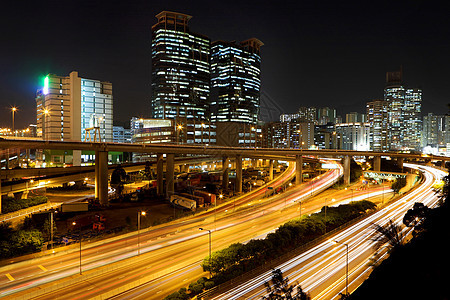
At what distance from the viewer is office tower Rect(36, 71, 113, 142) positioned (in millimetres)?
95750

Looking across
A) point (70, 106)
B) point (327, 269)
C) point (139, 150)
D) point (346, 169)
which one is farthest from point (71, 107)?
point (327, 269)

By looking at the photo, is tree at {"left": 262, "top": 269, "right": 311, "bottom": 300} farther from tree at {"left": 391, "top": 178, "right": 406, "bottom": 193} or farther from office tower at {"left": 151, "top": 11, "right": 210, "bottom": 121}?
office tower at {"left": 151, "top": 11, "right": 210, "bottom": 121}

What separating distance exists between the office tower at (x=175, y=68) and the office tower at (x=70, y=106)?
224 ft

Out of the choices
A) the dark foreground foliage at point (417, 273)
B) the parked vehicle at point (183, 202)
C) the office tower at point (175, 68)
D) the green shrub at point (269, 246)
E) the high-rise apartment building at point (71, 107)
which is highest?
the office tower at point (175, 68)

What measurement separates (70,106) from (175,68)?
86.6 m

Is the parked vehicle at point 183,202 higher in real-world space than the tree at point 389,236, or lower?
lower

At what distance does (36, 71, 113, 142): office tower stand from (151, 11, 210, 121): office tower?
68247 mm

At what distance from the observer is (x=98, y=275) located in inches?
878

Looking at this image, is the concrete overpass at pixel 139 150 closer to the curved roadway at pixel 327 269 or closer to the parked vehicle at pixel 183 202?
the parked vehicle at pixel 183 202

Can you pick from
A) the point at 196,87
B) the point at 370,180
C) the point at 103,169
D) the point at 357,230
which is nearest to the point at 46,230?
the point at 103,169

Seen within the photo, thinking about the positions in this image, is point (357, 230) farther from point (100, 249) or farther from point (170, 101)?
point (170, 101)

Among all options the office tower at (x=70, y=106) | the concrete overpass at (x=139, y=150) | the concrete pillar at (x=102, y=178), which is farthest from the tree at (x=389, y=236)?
the office tower at (x=70, y=106)

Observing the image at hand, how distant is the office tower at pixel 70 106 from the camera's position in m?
95.8

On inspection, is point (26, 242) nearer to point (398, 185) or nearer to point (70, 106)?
point (398, 185)
